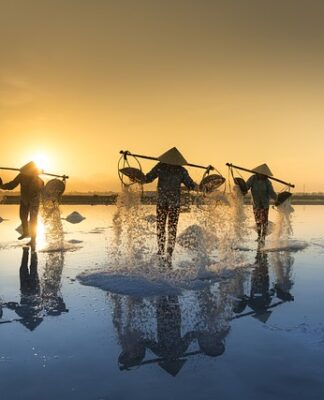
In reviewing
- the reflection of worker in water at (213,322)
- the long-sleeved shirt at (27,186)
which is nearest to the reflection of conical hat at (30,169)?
the long-sleeved shirt at (27,186)

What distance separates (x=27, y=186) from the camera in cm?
1329

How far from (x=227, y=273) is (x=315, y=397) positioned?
200 inches

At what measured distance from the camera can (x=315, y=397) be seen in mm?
3088

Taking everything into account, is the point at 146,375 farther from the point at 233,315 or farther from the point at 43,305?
the point at 43,305

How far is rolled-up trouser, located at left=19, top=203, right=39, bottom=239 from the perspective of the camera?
43.2 feet

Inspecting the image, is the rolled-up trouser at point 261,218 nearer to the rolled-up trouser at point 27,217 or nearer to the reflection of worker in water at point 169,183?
the reflection of worker in water at point 169,183

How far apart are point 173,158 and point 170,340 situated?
5.13 m

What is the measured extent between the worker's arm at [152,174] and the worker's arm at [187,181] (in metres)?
0.52

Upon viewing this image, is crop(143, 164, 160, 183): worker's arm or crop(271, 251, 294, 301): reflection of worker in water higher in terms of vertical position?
crop(143, 164, 160, 183): worker's arm

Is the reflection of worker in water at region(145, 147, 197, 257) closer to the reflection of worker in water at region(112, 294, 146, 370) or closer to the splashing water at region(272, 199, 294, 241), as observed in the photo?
the reflection of worker in water at region(112, 294, 146, 370)

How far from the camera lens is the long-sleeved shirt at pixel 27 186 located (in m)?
13.1

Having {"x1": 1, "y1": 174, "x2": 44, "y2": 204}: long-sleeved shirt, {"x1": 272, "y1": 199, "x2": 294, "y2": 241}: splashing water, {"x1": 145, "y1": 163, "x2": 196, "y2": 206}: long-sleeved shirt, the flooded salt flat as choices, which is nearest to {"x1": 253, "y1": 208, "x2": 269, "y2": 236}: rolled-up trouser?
{"x1": 272, "y1": 199, "x2": 294, "y2": 241}: splashing water

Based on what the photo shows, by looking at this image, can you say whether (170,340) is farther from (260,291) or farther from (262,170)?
(262,170)

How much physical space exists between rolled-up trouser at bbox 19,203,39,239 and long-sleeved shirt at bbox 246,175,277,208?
6015 mm
